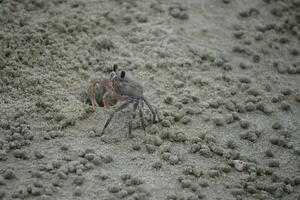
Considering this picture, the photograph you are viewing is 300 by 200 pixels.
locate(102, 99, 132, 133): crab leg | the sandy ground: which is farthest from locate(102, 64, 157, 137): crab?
the sandy ground

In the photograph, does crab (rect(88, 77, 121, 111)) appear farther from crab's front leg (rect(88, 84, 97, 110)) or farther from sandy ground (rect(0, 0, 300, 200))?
sandy ground (rect(0, 0, 300, 200))

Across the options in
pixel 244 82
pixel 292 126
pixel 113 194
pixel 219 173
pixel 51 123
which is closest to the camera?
pixel 113 194

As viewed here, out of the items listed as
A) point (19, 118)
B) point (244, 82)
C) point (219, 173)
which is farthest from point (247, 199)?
point (19, 118)

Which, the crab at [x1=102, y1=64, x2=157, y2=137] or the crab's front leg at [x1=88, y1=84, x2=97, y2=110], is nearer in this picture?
the crab at [x1=102, y1=64, x2=157, y2=137]

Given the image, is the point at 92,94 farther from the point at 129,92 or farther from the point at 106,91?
the point at 129,92

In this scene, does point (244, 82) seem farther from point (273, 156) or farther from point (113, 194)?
point (113, 194)

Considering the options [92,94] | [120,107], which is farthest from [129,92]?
[92,94]

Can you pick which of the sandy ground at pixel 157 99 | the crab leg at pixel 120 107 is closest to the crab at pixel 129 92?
the crab leg at pixel 120 107

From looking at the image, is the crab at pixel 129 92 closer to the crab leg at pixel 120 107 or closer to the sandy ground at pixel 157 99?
the crab leg at pixel 120 107
